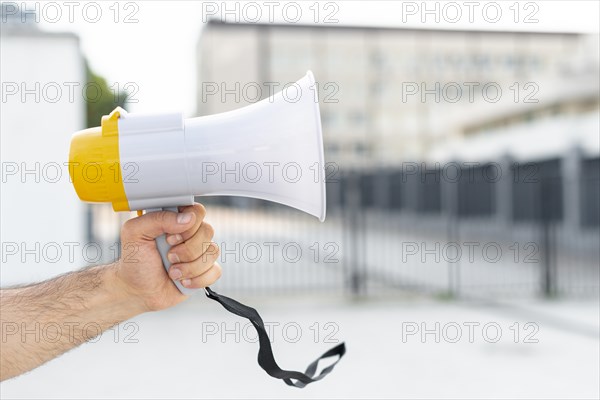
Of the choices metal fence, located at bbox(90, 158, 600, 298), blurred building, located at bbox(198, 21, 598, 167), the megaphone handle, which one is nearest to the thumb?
the megaphone handle

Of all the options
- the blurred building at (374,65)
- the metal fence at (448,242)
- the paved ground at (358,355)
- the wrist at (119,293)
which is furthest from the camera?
the blurred building at (374,65)

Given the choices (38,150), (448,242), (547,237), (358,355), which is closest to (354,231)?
(448,242)

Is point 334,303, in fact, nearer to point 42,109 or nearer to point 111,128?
point 42,109

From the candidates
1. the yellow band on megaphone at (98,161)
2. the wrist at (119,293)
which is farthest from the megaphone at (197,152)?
the wrist at (119,293)

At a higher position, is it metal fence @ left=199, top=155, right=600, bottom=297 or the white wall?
the white wall

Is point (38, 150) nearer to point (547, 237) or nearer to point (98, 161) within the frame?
point (98, 161)

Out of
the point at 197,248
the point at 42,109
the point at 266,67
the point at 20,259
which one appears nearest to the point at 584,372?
the point at 197,248

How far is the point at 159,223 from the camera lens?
184 cm

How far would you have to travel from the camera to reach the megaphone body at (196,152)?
5.76 feet

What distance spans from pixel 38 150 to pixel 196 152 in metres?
5.26

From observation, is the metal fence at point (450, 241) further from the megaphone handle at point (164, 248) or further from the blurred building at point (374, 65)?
the blurred building at point (374, 65)

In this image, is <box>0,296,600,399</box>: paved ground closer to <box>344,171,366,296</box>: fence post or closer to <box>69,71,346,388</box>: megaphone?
<box>344,171,366,296</box>: fence post

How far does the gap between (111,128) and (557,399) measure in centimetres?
391

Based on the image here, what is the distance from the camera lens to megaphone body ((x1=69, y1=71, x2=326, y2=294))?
1.75m
